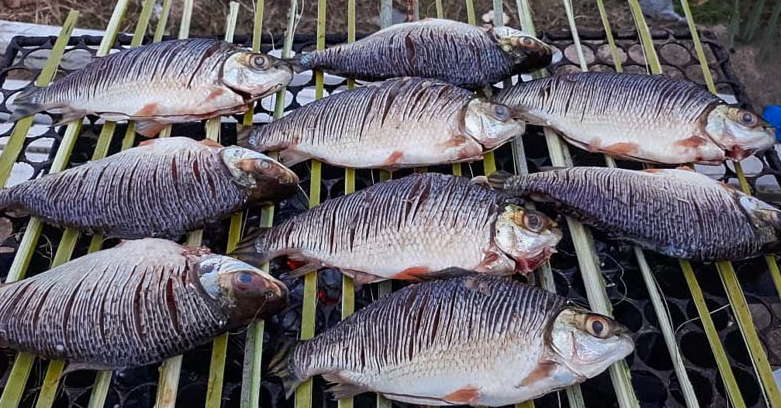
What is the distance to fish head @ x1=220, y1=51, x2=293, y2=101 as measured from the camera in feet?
11.4

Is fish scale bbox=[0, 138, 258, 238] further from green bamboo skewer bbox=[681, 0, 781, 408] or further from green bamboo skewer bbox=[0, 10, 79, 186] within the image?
green bamboo skewer bbox=[681, 0, 781, 408]

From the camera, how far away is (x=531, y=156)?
11.6 ft

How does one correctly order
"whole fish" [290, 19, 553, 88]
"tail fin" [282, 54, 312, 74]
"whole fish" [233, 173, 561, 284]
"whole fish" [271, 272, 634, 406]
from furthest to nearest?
"tail fin" [282, 54, 312, 74] < "whole fish" [290, 19, 553, 88] < "whole fish" [233, 173, 561, 284] < "whole fish" [271, 272, 634, 406]

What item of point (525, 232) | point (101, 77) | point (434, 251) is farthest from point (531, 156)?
point (101, 77)

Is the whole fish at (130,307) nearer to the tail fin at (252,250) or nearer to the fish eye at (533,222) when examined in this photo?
the tail fin at (252,250)

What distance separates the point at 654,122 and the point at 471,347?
172 cm

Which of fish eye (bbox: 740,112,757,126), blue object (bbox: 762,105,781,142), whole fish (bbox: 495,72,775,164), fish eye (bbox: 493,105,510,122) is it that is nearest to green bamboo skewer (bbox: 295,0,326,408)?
fish eye (bbox: 493,105,510,122)

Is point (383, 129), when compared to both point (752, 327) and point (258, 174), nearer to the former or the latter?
point (258, 174)

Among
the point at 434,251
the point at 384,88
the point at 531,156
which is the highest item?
the point at 384,88

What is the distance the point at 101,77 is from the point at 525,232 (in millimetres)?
2541

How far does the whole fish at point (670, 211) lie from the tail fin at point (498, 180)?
0.17 metres

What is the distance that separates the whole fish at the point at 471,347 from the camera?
2.29 meters

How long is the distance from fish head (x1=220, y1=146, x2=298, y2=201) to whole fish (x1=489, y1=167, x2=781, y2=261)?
127 cm

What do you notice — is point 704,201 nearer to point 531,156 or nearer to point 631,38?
point 531,156
